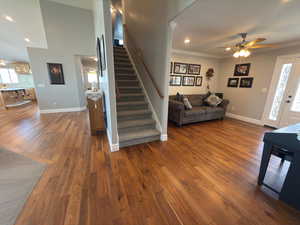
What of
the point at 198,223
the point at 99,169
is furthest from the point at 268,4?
the point at 99,169

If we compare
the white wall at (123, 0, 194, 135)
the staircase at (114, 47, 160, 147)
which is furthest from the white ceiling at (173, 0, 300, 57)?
the staircase at (114, 47, 160, 147)

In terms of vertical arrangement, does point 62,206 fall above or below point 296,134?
below

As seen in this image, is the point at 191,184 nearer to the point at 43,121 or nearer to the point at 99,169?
the point at 99,169

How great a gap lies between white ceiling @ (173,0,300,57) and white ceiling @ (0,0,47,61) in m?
4.73

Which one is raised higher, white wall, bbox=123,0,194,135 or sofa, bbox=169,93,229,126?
white wall, bbox=123,0,194,135

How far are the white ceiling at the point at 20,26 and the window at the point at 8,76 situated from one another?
1.88m

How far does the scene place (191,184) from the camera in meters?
1.63

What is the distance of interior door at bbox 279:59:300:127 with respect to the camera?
10.9 ft

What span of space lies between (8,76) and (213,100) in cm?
1266

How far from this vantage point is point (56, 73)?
469 cm

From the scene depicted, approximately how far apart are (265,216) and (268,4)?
9.08ft

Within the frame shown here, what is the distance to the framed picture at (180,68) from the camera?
4.55m

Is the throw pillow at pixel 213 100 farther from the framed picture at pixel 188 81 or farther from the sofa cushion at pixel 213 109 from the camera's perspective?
the framed picture at pixel 188 81

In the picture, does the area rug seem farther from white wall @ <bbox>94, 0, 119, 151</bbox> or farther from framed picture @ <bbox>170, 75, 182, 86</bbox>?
framed picture @ <bbox>170, 75, 182, 86</bbox>
